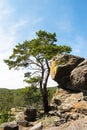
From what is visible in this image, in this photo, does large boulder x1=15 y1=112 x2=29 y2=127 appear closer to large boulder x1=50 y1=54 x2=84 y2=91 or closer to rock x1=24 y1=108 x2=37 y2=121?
rock x1=24 y1=108 x2=37 y2=121

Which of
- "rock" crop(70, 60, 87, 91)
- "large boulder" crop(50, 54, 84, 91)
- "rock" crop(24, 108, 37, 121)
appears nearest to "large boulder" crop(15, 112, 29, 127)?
"rock" crop(24, 108, 37, 121)

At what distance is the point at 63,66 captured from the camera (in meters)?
30.7

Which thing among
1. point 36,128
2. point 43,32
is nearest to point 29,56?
point 43,32

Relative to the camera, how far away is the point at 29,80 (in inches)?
1462

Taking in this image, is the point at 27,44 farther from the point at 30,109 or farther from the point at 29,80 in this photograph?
the point at 30,109

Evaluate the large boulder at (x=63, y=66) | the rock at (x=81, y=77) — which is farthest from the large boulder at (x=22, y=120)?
the rock at (x=81, y=77)

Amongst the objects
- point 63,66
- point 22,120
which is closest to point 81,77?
point 63,66

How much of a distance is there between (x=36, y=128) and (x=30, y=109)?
11.4m

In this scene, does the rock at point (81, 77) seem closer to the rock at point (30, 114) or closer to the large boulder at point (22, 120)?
the large boulder at point (22, 120)

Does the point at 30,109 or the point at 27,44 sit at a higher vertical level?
the point at 27,44

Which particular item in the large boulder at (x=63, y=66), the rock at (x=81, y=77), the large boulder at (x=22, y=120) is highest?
the large boulder at (x=63, y=66)

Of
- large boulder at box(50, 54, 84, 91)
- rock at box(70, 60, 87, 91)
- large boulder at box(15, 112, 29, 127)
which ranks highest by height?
large boulder at box(50, 54, 84, 91)

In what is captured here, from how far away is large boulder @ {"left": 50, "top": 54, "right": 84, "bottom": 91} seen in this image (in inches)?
1215

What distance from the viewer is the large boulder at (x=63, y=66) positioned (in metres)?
30.9
